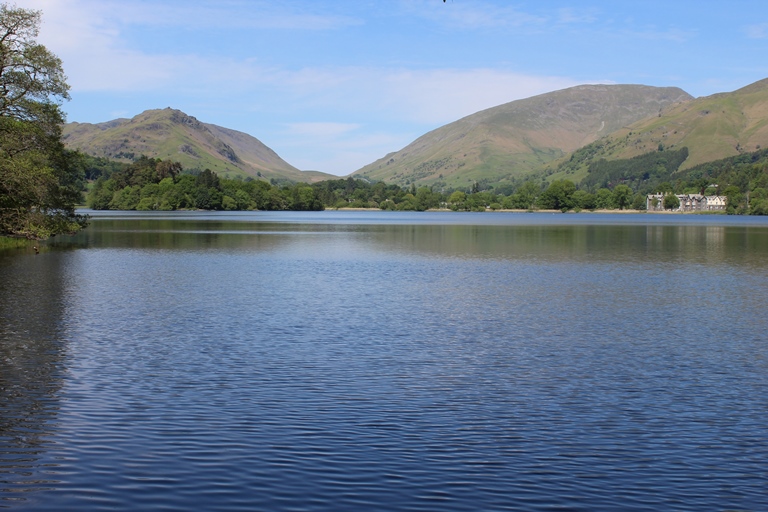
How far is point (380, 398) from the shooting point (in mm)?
19125

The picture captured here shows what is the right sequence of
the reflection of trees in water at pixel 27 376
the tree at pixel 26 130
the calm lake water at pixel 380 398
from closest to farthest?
1. the calm lake water at pixel 380 398
2. the reflection of trees in water at pixel 27 376
3. the tree at pixel 26 130

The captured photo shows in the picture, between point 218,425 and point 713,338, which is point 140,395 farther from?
point 713,338

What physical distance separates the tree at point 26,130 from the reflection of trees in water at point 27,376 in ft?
60.0

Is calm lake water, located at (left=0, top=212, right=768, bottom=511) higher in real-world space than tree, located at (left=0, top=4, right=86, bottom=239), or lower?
lower

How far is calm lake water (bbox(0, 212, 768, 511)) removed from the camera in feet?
43.5

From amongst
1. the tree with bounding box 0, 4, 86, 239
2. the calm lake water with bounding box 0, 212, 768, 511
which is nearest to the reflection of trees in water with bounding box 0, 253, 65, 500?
the calm lake water with bounding box 0, 212, 768, 511

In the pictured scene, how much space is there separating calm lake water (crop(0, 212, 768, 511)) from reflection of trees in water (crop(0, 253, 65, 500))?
0.07 m

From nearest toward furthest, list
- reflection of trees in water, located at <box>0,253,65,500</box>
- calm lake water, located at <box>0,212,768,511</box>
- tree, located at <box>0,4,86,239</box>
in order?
calm lake water, located at <box>0,212,768,511</box> < reflection of trees in water, located at <box>0,253,65,500</box> < tree, located at <box>0,4,86,239</box>

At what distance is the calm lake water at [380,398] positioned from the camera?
13.3 m

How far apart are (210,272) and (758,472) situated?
4292cm

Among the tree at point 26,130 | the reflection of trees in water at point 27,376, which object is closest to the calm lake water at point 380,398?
the reflection of trees in water at point 27,376

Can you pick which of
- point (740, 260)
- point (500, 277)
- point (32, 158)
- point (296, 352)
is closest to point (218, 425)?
point (296, 352)

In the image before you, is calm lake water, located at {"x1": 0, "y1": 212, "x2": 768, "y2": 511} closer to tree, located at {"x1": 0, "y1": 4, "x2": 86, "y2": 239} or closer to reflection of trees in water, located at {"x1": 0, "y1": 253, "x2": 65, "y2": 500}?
reflection of trees in water, located at {"x1": 0, "y1": 253, "x2": 65, "y2": 500}

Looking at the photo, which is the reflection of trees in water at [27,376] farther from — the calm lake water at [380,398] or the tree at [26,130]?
the tree at [26,130]
